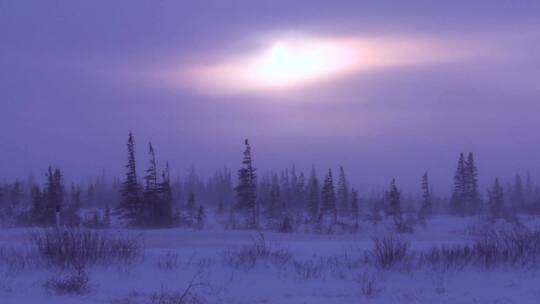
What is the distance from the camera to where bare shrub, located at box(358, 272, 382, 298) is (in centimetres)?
1276

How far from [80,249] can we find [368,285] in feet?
25.2

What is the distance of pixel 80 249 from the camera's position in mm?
15977

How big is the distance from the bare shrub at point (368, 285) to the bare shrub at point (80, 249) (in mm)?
6129

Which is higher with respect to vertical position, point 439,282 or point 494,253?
point 494,253

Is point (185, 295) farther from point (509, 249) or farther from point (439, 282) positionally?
point (509, 249)

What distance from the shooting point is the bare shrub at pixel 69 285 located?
12.2 metres

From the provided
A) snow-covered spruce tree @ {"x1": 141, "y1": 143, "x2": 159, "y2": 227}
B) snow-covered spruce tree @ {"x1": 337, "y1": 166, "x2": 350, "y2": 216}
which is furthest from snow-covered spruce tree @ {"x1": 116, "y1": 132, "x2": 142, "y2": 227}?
snow-covered spruce tree @ {"x1": 337, "y1": 166, "x2": 350, "y2": 216}

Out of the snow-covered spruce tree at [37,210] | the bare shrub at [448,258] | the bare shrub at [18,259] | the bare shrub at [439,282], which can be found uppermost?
the snow-covered spruce tree at [37,210]

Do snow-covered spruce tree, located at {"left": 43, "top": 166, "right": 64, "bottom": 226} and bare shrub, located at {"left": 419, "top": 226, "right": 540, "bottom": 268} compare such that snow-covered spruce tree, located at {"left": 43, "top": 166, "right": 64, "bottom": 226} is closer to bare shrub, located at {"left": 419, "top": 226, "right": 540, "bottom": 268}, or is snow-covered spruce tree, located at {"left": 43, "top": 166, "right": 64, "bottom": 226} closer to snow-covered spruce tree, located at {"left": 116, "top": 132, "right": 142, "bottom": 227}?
snow-covered spruce tree, located at {"left": 116, "top": 132, "right": 142, "bottom": 227}

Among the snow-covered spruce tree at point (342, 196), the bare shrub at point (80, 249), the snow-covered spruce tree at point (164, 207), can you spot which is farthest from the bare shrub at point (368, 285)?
the snow-covered spruce tree at point (342, 196)

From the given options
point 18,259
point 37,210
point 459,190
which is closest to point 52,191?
point 37,210

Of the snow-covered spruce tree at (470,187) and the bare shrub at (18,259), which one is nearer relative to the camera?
the bare shrub at (18,259)

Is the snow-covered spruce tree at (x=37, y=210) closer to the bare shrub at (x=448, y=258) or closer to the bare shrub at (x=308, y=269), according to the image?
the bare shrub at (x=308, y=269)

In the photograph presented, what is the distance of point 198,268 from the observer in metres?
15.3
